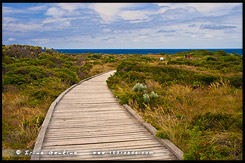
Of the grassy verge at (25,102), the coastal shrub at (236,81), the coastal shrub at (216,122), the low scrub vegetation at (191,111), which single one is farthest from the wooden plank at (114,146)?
the coastal shrub at (236,81)

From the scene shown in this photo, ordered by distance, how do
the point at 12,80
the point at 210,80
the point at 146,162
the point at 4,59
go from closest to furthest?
the point at 146,162 < the point at 12,80 < the point at 210,80 < the point at 4,59

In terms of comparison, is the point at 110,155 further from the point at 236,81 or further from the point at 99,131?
the point at 236,81

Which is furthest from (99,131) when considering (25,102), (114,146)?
(25,102)

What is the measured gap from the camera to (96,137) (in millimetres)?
4516

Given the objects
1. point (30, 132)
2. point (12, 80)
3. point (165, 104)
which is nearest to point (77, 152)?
point (30, 132)

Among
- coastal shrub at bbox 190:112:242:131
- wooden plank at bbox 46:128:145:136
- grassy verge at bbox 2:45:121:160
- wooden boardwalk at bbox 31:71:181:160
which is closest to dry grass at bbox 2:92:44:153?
grassy verge at bbox 2:45:121:160

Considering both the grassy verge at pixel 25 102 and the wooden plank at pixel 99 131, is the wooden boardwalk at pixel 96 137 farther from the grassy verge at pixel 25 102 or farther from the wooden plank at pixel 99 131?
the grassy verge at pixel 25 102

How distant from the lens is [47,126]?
516cm

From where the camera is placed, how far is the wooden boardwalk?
371 centimetres

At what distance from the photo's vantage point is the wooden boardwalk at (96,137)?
12.2 feet

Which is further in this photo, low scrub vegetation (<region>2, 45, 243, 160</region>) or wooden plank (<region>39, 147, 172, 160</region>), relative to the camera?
low scrub vegetation (<region>2, 45, 243, 160</region>)

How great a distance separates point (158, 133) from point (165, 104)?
296cm

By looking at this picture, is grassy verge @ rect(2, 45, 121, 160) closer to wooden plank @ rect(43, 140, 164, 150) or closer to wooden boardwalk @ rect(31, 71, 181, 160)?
wooden boardwalk @ rect(31, 71, 181, 160)

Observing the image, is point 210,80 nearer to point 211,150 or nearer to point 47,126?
point 211,150
